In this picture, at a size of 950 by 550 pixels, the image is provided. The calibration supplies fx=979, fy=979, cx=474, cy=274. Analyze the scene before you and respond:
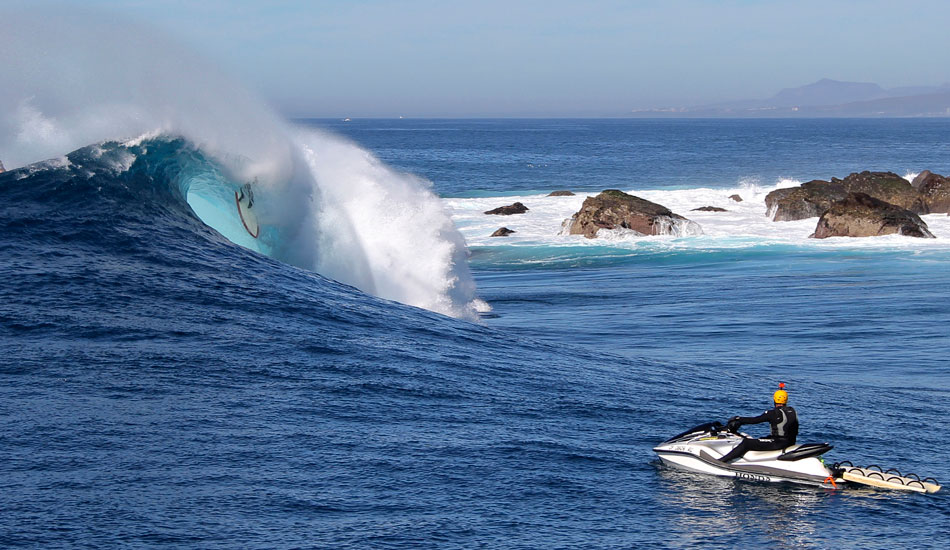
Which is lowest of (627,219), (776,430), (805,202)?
(776,430)

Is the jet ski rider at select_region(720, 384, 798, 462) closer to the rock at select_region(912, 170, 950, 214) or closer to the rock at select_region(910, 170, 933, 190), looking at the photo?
the rock at select_region(912, 170, 950, 214)

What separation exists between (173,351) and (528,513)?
6.52 m

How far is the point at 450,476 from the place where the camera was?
10.7 metres

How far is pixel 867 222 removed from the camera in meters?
41.1

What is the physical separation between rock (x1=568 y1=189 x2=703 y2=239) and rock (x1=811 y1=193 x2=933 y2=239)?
5.77 metres

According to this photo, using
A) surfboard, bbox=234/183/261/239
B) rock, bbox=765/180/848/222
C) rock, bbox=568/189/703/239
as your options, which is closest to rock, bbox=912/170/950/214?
rock, bbox=765/180/848/222

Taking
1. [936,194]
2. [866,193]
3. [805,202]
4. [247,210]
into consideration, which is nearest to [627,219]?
[805,202]

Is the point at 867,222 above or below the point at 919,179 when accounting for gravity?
below

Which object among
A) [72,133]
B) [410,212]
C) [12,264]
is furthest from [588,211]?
[12,264]

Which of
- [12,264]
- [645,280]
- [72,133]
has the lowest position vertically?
[645,280]

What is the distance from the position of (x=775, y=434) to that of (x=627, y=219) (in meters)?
33.1

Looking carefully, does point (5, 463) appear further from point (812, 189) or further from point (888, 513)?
point (812, 189)

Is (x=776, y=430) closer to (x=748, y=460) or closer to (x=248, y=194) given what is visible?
(x=748, y=460)

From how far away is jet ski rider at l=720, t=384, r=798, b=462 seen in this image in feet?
39.1
